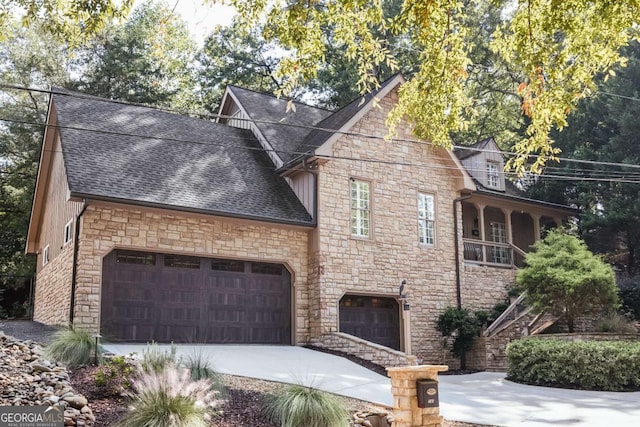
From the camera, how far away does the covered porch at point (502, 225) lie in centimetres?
2184

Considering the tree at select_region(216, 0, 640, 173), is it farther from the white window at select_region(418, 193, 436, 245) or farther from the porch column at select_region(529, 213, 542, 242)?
the porch column at select_region(529, 213, 542, 242)

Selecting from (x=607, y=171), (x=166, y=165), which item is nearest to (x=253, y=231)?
(x=166, y=165)

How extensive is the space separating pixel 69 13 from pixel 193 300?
29.5ft

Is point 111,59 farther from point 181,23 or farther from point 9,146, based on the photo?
point 181,23

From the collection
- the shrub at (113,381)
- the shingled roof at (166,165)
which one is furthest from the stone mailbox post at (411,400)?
the shingled roof at (166,165)

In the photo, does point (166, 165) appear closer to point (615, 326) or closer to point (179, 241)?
point (179, 241)

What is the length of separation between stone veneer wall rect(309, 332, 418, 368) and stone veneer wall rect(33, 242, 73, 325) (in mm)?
6290

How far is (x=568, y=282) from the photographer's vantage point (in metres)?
16.7

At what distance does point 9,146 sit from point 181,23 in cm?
2320

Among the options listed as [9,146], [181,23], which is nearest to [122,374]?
[181,23]

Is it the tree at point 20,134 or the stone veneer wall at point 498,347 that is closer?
the stone veneer wall at point 498,347

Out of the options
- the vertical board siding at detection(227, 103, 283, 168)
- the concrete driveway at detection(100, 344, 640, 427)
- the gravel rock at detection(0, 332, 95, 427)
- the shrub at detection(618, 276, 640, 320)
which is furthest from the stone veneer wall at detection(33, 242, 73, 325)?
the shrub at detection(618, 276, 640, 320)

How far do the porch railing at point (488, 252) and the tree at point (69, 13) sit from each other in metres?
15.1

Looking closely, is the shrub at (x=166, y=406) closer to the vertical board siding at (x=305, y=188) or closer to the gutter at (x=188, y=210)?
the gutter at (x=188, y=210)
